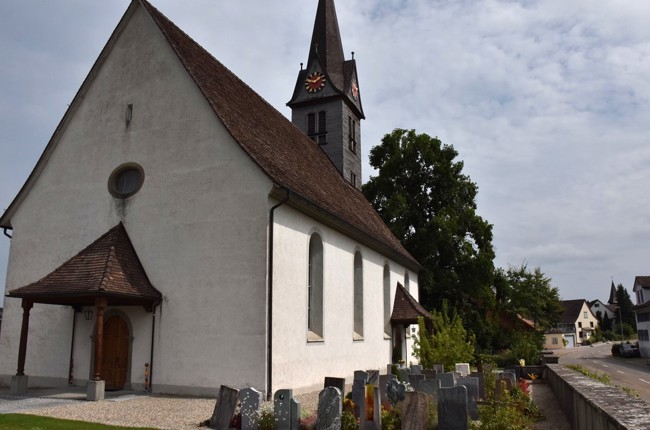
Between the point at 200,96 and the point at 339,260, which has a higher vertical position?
the point at 200,96

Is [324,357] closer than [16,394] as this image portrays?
No

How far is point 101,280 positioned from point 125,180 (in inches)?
171

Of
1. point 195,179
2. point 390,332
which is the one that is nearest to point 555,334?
point 390,332

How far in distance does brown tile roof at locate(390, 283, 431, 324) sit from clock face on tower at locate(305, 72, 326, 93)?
12665mm

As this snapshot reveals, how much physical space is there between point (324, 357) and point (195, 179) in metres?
6.98

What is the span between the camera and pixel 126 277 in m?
15.3

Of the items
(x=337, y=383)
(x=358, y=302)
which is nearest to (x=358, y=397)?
(x=337, y=383)

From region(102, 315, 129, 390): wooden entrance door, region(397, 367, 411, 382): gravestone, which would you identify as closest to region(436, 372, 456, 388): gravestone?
region(397, 367, 411, 382): gravestone

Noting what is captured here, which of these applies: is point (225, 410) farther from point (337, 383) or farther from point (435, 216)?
point (435, 216)

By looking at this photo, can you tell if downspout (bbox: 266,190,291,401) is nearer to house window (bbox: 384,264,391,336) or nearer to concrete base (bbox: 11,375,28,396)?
concrete base (bbox: 11,375,28,396)

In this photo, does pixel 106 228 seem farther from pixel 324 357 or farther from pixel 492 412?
pixel 492 412

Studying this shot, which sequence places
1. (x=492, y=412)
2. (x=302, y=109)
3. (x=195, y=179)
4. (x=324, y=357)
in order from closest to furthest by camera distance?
(x=492, y=412) < (x=195, y=179) < (x=324, y=357) < (x=302, y=109)

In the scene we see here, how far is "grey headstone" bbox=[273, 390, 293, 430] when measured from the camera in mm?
9992

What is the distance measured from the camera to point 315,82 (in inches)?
1254
